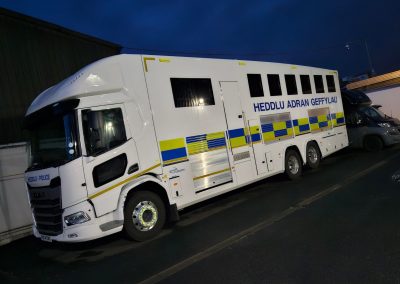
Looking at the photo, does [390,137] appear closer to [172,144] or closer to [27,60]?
[172,144]

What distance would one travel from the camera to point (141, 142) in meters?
7.00

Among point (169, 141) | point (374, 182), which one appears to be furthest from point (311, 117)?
point (169, 141)

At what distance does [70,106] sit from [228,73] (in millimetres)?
4120

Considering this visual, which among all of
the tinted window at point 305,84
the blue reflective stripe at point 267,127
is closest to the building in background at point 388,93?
the tinted window at point 305,84

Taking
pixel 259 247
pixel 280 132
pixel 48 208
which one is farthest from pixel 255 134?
pixel 48 208

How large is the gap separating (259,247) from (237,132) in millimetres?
3943

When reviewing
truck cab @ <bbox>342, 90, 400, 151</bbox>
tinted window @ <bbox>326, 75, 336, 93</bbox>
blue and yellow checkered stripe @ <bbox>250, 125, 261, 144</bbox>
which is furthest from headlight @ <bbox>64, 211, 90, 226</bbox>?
truck cab @ <bbox>342, 90, 400, 151</bbox>

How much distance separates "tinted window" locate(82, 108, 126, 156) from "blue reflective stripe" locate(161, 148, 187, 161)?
946 millimetres

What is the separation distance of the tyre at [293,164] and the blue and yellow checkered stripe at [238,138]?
2.08m

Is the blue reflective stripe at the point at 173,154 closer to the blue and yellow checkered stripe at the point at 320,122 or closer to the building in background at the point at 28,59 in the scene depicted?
the blue and yellow checkered stripe at the point at 320,122

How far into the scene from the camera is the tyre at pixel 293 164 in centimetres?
1076

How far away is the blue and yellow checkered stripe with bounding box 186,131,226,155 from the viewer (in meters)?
7.91

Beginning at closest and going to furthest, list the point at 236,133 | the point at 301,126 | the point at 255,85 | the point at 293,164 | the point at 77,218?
the point at 77,218 → the point at 236,133 → the point at 255,85 → the point at 293,164 → the point at 301,126

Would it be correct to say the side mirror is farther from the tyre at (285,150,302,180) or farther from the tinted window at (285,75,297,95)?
the tyre at (285,150,302,180)
